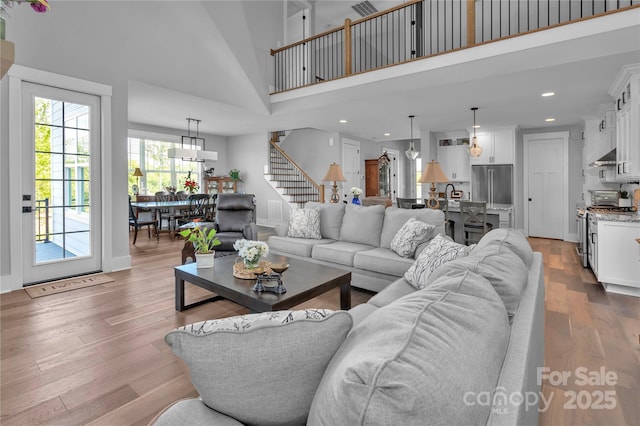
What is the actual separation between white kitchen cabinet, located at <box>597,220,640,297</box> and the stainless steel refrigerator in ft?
12.7

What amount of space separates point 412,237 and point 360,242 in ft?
2.73

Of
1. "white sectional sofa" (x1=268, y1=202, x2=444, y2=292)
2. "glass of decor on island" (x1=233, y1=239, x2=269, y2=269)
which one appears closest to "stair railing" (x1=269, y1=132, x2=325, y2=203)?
"white sectional sofa" (x1=268, y1=202, x2=444, y2=292)

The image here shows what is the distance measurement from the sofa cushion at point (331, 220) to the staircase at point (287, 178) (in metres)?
4.24

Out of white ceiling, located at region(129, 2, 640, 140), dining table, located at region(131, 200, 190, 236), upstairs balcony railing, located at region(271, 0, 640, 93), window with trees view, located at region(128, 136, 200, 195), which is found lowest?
dining table, located at region(131, 200, 190, 236)

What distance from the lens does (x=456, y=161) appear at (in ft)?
26.7

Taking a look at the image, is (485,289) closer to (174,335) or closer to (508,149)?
(174,335)

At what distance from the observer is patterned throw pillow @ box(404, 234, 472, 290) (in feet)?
7.16

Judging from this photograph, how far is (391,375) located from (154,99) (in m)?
6.55

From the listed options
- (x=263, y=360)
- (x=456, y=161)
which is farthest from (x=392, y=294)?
(x=456, y=161)

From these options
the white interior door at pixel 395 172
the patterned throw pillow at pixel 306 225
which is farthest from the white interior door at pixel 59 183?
the white interior door at pixel 395 172

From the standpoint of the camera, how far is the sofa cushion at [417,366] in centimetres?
53

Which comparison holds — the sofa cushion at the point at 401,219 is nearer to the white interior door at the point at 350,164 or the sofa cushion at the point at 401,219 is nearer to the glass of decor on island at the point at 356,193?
the glass of decor on island at the point at 356,193

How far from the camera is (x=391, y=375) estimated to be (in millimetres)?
550

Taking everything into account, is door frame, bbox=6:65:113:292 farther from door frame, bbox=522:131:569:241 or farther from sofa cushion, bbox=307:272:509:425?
door frame, bbox=522:131:569:241
